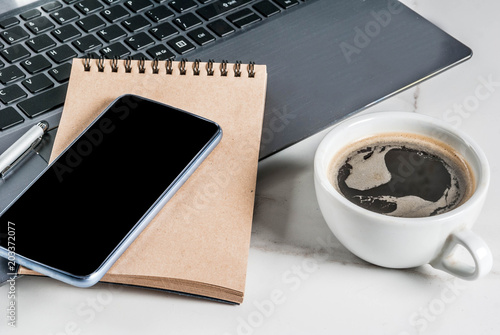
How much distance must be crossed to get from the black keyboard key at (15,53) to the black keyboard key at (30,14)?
5 cm

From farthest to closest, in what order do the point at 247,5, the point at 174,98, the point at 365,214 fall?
the point at 247,5
the point at 174,98
the point at 365,214

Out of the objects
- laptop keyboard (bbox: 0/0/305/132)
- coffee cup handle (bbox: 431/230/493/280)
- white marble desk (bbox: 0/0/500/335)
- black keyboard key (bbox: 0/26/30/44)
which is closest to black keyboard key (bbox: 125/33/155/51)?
laptop keyboard (bbox: 0/0/305/132)

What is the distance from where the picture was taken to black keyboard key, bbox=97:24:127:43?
61 centimetres

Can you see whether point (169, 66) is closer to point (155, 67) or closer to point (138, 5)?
point (155, 67)

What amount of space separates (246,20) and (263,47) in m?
0.05

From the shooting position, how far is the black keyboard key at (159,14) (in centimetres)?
63

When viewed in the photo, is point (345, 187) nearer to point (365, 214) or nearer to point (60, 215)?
point (365, 214)

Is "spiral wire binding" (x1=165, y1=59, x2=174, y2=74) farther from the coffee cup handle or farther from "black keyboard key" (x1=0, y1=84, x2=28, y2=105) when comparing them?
the coffee cup handle

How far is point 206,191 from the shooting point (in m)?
0.45

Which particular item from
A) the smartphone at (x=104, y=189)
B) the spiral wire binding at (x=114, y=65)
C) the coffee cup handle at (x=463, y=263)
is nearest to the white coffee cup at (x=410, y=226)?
the coffee cup handle at (x=463, y=263)

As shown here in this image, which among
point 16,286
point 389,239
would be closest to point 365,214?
point 389,239

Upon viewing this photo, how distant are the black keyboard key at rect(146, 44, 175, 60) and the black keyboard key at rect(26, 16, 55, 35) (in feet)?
0.37

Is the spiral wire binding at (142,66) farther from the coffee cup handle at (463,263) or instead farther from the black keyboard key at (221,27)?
the coffee cup handle at (463,263)

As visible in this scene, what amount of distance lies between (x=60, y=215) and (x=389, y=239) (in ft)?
0.74
